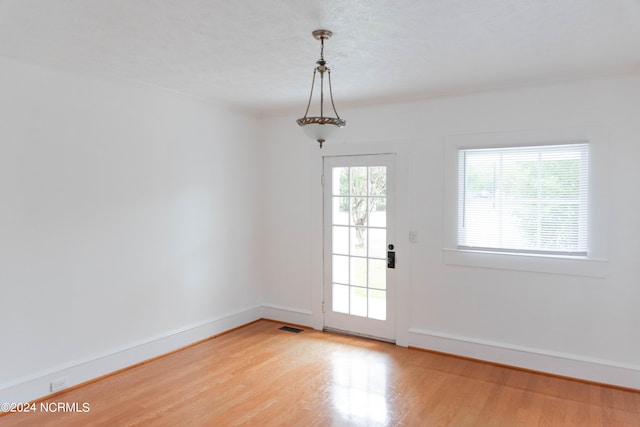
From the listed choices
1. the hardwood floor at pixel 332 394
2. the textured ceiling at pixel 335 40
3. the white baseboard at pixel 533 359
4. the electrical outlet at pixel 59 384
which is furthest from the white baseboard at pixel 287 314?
the textured ceiling at pixel 335 40

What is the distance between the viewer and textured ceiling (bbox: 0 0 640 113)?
2211 mm

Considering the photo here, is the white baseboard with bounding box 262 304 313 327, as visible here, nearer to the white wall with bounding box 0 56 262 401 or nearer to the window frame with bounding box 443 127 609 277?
the white wall with bounding box 0 56 262 401

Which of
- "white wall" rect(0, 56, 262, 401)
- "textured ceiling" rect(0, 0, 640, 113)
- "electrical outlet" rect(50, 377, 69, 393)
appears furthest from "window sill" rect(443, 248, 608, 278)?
"electrical outlet" rect(50, 377, 69, 393)

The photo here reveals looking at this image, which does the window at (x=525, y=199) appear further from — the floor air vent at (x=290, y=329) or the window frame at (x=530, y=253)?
the floor air vent at (x=290, y=329)

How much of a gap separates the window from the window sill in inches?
2.2

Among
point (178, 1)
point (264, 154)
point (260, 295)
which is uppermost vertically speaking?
point (178, 1)

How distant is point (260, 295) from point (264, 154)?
1806 mm

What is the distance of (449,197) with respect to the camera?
4.05 m

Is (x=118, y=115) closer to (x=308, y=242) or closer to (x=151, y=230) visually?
(x=151, y=230)

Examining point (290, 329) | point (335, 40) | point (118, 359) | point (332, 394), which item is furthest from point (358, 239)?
point (118, 359)

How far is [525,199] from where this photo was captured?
3678mm

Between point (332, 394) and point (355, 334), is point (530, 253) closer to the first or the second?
point (355, 334)

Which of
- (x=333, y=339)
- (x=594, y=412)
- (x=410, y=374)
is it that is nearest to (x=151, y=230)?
(x=333, y=339)

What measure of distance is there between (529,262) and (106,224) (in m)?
3.72
